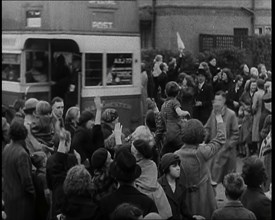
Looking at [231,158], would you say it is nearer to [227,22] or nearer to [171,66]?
[171,66]

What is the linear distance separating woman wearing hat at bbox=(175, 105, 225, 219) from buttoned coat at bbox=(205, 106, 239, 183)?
2.49m

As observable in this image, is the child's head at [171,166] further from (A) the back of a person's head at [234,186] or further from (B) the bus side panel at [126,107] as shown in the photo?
(B) the bus side panel at [126,107]

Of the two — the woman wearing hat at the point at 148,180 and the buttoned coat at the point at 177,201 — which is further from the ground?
the woman wearing hat at the point at 148,180

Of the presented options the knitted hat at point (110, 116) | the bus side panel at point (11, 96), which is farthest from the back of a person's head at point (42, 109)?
the bus side panel at point (11, 96)

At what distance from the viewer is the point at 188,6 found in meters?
22.9

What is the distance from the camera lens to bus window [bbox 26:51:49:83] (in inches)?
487

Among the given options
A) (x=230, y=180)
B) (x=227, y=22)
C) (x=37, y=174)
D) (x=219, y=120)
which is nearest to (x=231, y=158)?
(x=219, y=120)

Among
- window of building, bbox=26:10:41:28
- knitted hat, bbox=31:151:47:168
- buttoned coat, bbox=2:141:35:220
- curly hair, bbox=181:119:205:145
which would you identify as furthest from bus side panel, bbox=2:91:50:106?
curly hair, bbox=181:119:205:145

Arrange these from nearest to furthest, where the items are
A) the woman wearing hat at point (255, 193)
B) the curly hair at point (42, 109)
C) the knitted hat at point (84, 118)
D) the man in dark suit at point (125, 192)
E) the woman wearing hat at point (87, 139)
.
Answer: the man in dark suit at point (125, 192) < the woman wearing hat at point (255, 193) < the woman wearing hat at point (87, 139) < the knitted hat at point (84, 118) < the curly hair at point (42, 109)

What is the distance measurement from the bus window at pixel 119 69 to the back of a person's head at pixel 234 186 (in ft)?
26.8

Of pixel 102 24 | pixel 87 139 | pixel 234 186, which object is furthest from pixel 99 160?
pixel 102 24

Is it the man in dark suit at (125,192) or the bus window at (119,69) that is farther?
the bus window at (119,69)

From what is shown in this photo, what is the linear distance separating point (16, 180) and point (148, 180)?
1.31 metres

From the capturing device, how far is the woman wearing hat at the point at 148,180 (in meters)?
5.19
